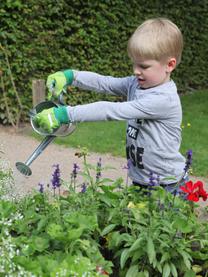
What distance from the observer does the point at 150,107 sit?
280cm

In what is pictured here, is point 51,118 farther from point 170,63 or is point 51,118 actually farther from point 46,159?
point 46,159

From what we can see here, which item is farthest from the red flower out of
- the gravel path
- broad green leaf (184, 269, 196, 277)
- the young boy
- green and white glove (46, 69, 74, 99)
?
the gravel path

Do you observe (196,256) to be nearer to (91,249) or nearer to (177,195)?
(177,195)

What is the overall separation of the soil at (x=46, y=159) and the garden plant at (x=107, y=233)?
2.42 metres

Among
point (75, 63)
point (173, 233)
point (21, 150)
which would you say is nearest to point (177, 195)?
point (173, 233)

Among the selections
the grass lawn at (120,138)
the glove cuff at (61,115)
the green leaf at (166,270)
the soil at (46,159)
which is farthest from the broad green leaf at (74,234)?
the grass lawn at (120,138)

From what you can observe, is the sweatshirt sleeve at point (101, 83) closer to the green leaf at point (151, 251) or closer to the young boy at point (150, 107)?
the young boy at point (150, 107)

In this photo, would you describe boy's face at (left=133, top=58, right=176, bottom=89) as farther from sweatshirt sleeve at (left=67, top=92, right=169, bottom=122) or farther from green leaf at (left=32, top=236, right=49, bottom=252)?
green leaf at (left=32, top=236, right=49, bottom=252)

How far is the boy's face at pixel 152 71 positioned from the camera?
2.87 metres

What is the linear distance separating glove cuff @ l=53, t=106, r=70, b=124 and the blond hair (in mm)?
530

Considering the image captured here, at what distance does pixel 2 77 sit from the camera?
8.09 m

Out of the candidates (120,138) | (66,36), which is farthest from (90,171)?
(66,36)

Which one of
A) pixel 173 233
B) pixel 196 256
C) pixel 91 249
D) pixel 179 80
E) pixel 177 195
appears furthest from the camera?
pixel 179 80

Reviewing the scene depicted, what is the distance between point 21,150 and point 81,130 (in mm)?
1537
